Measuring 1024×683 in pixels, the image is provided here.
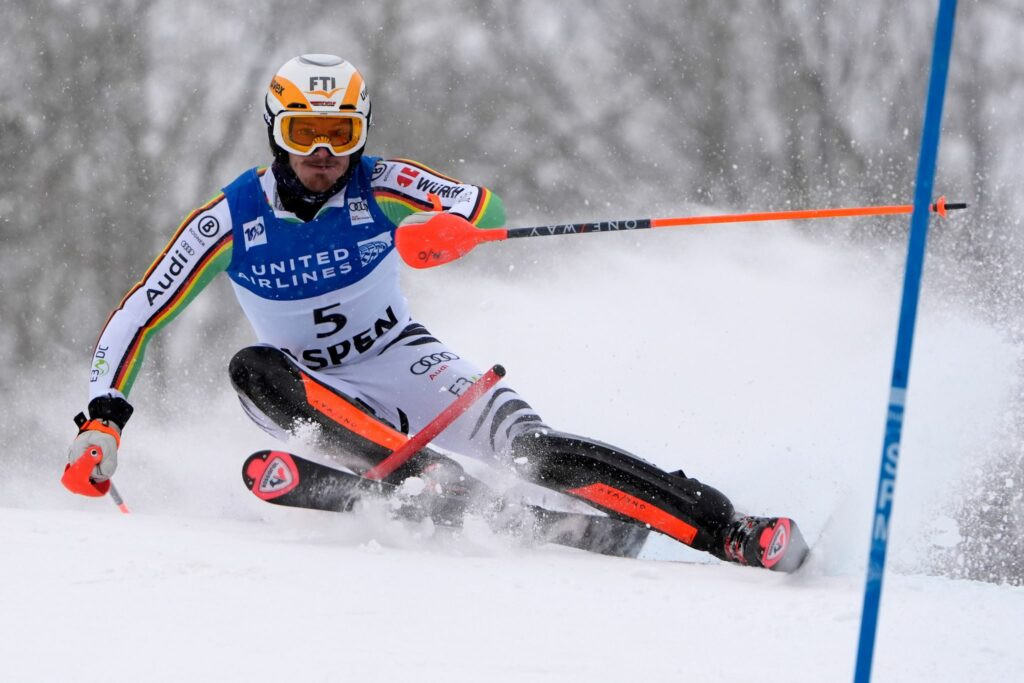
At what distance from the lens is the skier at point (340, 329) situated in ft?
11.5

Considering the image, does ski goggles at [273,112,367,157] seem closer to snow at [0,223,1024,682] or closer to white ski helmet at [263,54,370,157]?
white ski helmet at [263,54,370,157]

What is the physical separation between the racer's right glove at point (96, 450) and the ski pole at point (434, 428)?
2.38 ft

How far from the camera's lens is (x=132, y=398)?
12.6 meters

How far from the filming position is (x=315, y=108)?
145 inches

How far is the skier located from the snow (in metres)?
0.23

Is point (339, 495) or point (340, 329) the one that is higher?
point (340, 329)

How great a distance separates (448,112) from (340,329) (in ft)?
36.3

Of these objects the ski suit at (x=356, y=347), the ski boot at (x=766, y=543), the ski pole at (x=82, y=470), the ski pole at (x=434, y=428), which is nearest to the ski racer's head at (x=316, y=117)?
the ski suit at (x=356, y=347)

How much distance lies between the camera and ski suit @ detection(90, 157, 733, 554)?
137 inches

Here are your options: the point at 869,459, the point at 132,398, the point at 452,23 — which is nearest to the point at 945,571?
the point at 869,459

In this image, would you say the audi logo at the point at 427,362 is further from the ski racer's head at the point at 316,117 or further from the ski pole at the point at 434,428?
the ski racer's head at the point at 316,117

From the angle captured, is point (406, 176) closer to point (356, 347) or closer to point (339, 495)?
point (356, 347)

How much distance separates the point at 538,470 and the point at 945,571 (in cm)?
137

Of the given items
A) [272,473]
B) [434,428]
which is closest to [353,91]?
[434,428]
